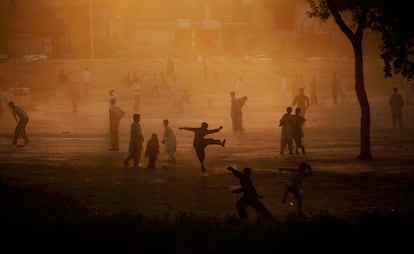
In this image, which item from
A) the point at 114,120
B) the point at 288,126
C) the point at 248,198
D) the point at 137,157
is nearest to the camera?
the point at 248,198

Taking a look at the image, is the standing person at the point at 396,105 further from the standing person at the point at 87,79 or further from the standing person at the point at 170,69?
the standing person at the point at 170,69

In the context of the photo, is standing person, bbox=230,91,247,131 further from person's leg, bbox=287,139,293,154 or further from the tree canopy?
the tree canopy

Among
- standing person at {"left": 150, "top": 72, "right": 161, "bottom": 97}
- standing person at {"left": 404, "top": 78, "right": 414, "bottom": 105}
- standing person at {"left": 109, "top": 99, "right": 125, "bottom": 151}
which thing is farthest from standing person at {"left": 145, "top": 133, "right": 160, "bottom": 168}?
standing person at {"left": 150, "top": 72, "right": 161, "bottom": 97}

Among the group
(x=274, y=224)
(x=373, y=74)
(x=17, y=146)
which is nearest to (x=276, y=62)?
(x=373, y=74)

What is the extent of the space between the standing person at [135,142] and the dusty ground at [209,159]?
486 millimetres

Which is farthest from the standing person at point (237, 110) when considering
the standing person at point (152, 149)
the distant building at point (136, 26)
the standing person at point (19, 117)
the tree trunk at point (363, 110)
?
the distant building at point (136, 26)

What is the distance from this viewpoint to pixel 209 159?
88.1 feet

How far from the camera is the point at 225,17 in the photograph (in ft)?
273

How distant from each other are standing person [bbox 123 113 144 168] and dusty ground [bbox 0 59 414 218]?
0.49 meters

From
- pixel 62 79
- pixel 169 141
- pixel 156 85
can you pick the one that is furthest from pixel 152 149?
pixel 62 79

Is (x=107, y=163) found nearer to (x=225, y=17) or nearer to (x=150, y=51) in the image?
(x=150, y=51)

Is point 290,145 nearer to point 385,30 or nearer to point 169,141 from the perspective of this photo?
point 169,141

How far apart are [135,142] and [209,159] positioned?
3110 millimetres

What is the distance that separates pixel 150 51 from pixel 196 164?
50.5m
